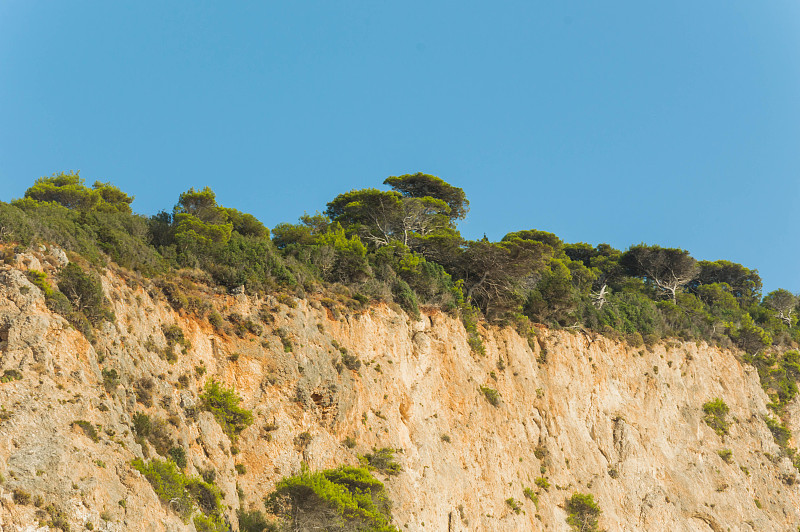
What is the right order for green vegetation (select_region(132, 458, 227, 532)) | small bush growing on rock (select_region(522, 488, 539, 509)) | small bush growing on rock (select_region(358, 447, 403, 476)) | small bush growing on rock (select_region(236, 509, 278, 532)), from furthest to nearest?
small bush growing on rock (select_region(522, 488, 539, 509)) → small bush growing on rock (select_region(358, 447, 403, 476)) → small bush growing on rock (select_region(236, 509, 278, 532)) → green vegetation (select_region(132, 458, 227, 532))

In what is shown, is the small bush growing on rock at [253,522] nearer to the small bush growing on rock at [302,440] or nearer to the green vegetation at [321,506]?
the green vegetation at [321,506]

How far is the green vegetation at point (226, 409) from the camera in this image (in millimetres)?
22250

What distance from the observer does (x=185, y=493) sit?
59.9ft

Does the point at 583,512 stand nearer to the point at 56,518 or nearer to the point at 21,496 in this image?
the point at 56,518

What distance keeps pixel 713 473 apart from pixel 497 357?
1586 centimetres

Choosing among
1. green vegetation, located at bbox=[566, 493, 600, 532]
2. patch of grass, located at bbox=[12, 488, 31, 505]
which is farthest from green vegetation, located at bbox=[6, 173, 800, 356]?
green vegetation, located at bbox=[566, 493, 600, 532]

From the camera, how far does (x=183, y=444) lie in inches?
788

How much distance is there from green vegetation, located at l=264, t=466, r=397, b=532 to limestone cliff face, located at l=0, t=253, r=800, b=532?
0.95 meters

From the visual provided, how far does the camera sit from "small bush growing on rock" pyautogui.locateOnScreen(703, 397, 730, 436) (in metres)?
43.3

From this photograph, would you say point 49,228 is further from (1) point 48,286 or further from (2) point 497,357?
(2) point 497,357

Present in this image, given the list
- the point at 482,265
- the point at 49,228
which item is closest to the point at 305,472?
the point at 49,228

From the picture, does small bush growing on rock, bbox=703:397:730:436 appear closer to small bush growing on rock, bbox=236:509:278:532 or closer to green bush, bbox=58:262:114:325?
small bush growing on rock, bbox=236:509:278:532

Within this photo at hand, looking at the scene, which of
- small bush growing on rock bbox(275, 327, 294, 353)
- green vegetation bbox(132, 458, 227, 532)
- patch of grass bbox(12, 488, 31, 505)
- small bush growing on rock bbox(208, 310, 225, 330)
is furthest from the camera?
small bush growing on rock bbox(275, 327, 294, 353)

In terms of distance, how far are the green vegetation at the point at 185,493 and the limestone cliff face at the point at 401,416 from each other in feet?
1.18
